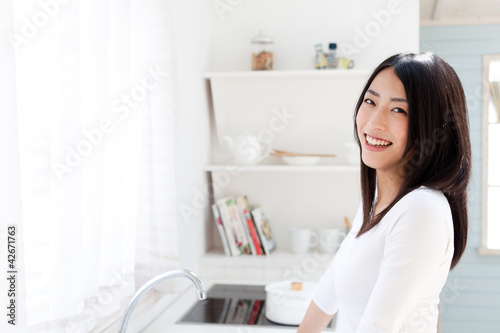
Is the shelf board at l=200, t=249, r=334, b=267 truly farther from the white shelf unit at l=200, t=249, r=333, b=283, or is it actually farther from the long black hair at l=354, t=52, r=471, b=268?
the long black hair at l=354, t=52, r=471, b=268

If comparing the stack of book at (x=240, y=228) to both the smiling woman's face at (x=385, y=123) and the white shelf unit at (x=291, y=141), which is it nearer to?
the white shelf unit at (x=291, y=141)

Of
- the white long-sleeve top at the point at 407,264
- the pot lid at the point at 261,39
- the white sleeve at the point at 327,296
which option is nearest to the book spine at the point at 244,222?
the pot lid at the point at 261,39

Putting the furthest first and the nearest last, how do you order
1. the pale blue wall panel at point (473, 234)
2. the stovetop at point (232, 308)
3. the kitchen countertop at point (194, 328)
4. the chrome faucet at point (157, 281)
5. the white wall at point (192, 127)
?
the pale blue wall panel at point (473, 234), the white wall at point (192, 127), the stovetop at point (232, 308), the kitchen countertop at point (194, 328), the chrome faucet at point (157, 281)

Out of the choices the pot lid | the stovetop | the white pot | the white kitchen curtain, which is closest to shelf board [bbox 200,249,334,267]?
the stovetop

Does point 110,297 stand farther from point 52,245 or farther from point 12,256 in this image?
point 12,256

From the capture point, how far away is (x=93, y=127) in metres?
1.42

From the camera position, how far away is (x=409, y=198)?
1099 mm

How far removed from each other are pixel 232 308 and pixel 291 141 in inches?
38.3

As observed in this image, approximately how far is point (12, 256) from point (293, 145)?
1870 millimetres

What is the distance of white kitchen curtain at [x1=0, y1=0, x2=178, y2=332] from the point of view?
1109 millimetres

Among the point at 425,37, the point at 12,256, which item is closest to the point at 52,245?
the point at 12,256

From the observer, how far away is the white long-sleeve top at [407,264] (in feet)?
3.42

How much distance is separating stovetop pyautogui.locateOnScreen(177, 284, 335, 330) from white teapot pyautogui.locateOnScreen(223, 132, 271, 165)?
57cm

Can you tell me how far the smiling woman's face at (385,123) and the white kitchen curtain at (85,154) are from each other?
2.10ft
